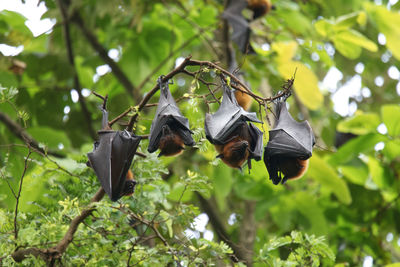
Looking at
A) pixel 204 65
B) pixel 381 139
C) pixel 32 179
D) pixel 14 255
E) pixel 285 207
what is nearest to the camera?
pixel 204 65

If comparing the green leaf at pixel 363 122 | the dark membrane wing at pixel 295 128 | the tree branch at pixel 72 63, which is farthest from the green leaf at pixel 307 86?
the dark membrane wing at pixel 295 128

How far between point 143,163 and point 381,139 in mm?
3267

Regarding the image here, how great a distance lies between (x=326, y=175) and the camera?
19.5 feet

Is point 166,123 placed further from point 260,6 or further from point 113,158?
point 260,6

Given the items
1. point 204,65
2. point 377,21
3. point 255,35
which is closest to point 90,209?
point 204,65

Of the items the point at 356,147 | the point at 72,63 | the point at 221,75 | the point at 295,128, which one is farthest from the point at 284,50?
the point at 221,75

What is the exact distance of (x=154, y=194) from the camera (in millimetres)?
4176

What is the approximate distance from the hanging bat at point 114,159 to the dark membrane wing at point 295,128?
914 millimetres

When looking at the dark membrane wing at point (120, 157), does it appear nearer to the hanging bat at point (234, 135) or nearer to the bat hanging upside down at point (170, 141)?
the bat hanging upside down at point (170, 141)

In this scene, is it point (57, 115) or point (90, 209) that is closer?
point (90, 209)

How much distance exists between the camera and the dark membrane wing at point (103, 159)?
3412 mm

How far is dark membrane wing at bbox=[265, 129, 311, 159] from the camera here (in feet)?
10.7

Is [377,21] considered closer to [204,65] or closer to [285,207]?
[285,207]

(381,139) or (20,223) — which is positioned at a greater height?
(20,223)
